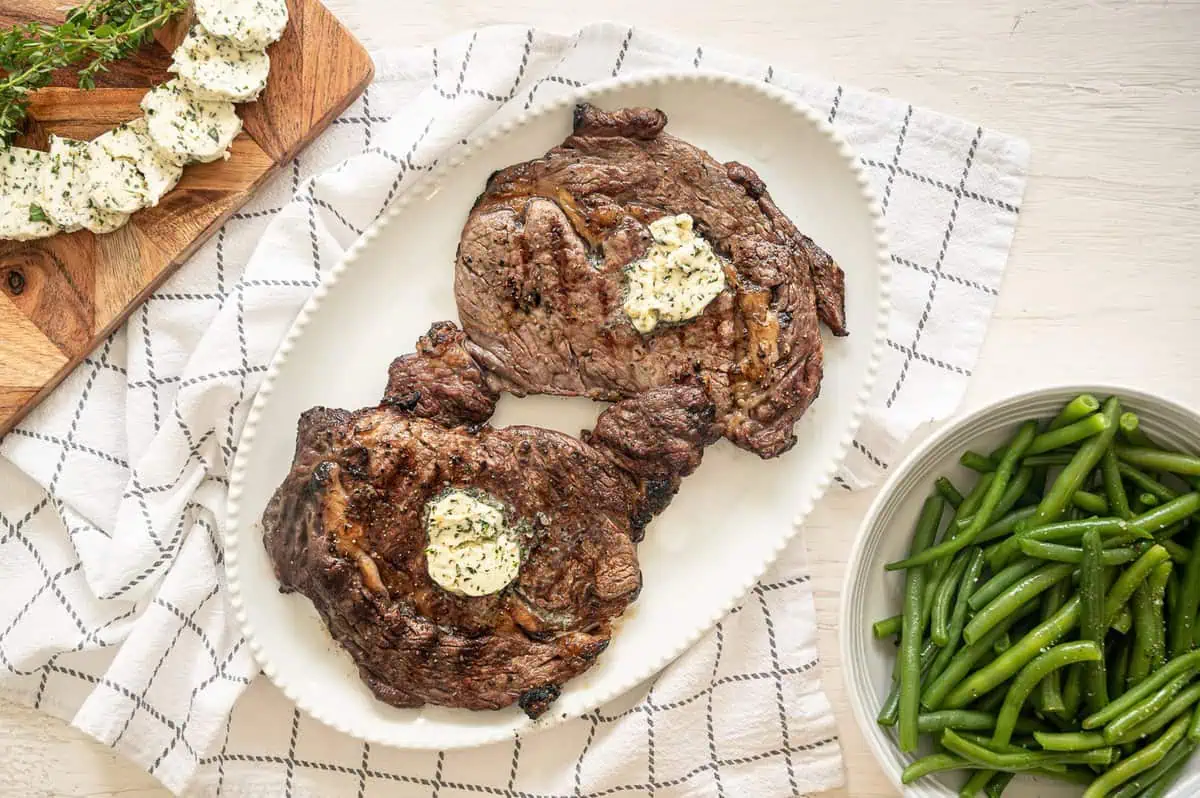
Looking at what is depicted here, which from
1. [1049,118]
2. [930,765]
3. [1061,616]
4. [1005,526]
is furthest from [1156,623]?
[1049,118]

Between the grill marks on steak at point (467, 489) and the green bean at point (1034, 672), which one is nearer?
the green bean at point (1034, 672)

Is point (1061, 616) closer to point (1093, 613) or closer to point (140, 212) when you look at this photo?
point (1093, 613)

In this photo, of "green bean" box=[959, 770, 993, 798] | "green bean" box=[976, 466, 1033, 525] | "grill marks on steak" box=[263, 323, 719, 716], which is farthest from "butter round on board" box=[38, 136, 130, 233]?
"green bean" box=[959, 770, 993, 798]

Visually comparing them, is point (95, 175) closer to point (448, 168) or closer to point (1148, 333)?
point (448, 168)

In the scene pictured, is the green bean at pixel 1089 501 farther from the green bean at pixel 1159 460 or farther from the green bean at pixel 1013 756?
the green bean at pixel 1013 756

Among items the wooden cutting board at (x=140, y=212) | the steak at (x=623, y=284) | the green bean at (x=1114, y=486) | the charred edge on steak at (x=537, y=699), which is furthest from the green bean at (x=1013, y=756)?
the wooden cutting board at (x=140, y=212)

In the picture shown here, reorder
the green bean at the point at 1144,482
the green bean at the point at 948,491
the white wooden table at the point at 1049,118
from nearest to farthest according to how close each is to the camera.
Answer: the green bean at the point at 1144,482 < the green bean at the point at 948,491 < the white wooden table at the point at 1049,118

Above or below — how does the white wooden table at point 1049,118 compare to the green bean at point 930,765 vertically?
above

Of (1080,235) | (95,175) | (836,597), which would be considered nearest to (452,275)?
(95,175)

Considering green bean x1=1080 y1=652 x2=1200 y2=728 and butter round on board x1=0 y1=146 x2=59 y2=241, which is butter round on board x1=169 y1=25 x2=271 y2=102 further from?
green bean x1=1080 y1=652 x2=1200 y2=728
